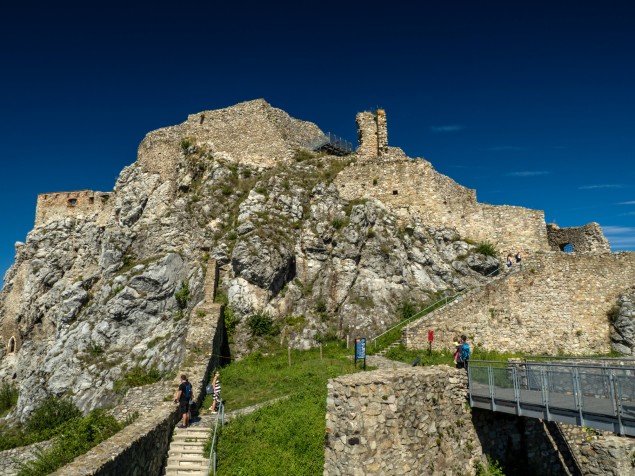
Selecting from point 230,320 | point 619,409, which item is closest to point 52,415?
point 230,320

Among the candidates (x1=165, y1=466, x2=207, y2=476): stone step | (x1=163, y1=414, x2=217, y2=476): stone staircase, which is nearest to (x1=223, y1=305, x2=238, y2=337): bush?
(x1=163, y1=414, x2=217, y2=476): stone staircase

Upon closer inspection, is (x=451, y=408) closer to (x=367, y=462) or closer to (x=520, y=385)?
(x=520, y=385)

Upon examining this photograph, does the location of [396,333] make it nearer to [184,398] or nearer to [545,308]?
[545,308]

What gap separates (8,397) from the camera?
3188 cm

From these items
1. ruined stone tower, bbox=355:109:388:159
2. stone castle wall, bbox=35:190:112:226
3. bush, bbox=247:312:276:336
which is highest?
ruined stone tower, bbox=355:109:388:159

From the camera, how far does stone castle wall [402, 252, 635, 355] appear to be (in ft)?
71.8

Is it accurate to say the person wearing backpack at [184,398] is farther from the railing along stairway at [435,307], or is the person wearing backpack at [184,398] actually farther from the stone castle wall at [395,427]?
the railing along stairway at [435,307]

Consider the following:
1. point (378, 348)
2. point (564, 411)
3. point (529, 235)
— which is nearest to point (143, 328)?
point (378, 348)

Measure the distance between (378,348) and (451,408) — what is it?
32.9 ft

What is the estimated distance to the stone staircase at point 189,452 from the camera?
504 inches

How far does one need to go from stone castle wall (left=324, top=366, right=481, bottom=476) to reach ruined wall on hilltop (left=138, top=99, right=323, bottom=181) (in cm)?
2304

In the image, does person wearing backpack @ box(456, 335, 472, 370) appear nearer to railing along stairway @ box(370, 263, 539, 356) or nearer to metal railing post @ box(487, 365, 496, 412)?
metal railing post @ box(487, 365, 496, 412)

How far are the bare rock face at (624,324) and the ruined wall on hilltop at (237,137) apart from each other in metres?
21.1

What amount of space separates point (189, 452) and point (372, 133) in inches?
936
